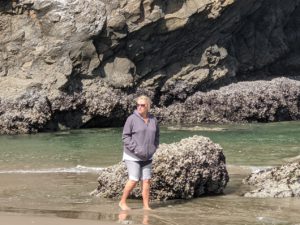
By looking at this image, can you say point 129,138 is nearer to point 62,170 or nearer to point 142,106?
point 142,106

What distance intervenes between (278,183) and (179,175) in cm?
188

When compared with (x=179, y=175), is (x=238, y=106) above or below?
above

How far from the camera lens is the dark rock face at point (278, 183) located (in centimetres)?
1103

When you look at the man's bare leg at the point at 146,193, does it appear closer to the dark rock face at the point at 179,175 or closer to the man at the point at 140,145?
the man at the point at 140,145

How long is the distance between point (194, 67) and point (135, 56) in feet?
12.3

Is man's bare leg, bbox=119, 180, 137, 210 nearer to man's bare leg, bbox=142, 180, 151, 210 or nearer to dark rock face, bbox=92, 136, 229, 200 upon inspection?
man's bare leg, bbox=142, 180, 151, 210

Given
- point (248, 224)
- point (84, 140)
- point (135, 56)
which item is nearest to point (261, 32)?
point (135, 56)

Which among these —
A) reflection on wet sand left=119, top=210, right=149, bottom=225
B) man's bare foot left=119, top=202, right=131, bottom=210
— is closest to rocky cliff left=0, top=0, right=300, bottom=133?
man's bare foot left=119, top=202, right=131, bottom=210

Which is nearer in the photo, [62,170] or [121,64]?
[62,170]

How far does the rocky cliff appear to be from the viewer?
2722 cm

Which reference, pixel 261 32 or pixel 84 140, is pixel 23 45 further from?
pixel 261 32

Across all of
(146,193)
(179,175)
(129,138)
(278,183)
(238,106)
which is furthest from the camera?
(238,106)

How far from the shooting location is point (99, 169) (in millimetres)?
14875

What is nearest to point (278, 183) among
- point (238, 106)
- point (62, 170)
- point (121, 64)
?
point (62, 170)
